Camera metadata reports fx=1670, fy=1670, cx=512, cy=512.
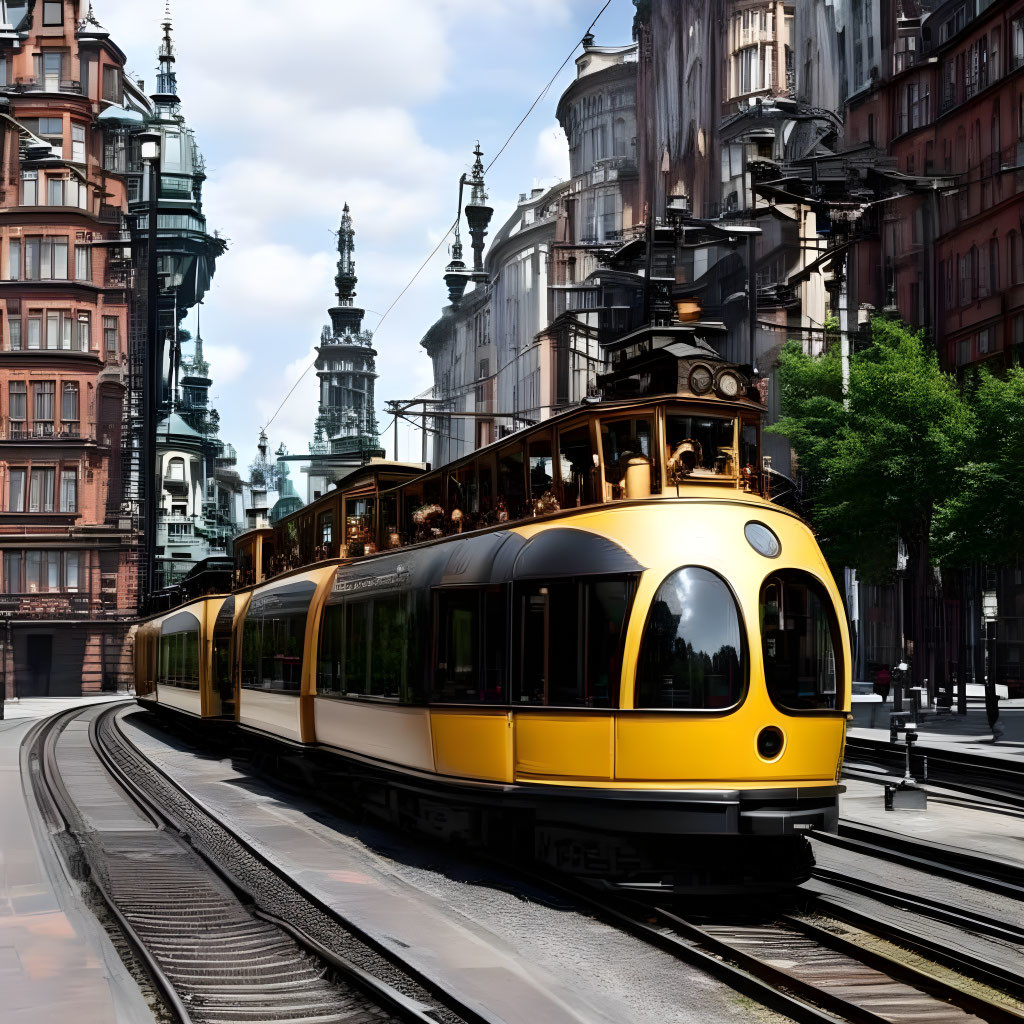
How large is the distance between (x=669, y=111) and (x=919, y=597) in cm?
4307

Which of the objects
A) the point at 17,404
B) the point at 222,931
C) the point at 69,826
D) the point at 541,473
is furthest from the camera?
the point at 17,404

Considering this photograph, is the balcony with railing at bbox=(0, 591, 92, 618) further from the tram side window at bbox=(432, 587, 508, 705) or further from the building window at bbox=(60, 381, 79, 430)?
the tram side window at bbox=(432, 587, 508, 705)

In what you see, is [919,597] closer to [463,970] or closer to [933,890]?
[933,890]

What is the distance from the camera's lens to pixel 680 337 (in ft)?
55.6

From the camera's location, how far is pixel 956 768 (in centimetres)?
2569

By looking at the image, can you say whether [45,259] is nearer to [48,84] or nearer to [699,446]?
[48,84]

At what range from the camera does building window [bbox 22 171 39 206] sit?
81.4 m

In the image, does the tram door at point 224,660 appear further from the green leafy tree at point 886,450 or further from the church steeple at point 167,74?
the church steeple at point 167,74

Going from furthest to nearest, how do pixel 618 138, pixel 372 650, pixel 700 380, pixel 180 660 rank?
1. pixel 618 138
2. pixel 180 660
3. pixel 372 650
4. pixel 700 380

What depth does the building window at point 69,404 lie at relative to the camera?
8044 cm

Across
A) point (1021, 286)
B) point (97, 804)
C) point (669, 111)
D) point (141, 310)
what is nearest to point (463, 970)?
point (97, 804)

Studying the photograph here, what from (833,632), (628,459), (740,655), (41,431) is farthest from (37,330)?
(740,655)

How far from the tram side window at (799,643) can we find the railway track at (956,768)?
9470 mm

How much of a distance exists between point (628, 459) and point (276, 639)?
11.4 m
